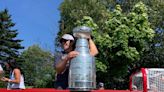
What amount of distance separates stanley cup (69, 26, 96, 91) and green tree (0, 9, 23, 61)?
59252 millimetres

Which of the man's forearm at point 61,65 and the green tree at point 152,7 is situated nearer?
the man's forearm at point 61,65

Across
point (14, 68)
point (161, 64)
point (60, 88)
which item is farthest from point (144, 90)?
point (161, 64)

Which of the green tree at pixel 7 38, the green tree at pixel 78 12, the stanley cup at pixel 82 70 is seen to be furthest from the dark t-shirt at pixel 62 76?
the green tree at pixel 7 38

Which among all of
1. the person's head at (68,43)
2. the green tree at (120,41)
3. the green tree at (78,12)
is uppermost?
the green tree at (78,12)

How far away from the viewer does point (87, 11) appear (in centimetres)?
3903

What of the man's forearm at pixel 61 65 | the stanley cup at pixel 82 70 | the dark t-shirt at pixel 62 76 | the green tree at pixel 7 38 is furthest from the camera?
the green tree at pixel 7 38

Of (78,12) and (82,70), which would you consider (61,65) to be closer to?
(82,70)

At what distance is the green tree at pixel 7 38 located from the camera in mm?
64750

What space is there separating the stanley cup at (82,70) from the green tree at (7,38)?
59252 mm

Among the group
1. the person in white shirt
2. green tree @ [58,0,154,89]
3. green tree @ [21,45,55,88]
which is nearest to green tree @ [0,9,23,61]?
green tree @ [21,45,55,88]

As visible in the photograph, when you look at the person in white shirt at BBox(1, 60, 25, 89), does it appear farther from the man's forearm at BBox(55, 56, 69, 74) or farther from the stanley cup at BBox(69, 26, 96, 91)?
the stanley cup at BBox(69, 26, 96, 91)

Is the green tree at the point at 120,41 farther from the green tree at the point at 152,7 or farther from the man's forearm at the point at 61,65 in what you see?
the man's forearm at the point at 61,65

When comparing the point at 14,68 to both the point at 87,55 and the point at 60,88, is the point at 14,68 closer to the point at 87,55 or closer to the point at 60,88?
the point at 60,88

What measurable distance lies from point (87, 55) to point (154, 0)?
34.9 m
